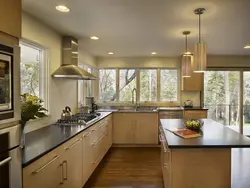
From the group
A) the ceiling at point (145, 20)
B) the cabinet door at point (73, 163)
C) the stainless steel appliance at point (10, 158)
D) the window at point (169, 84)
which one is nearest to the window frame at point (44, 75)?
the ceiling at point (145, 20)

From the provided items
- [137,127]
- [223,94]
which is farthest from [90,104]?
[223,94]

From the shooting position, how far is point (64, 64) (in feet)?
12.5

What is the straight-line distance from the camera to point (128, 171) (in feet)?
12.4

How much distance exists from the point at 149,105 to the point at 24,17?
4.27 m

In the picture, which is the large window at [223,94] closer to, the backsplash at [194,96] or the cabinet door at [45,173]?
the backsplash at [194,96]

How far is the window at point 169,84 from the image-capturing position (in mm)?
6277

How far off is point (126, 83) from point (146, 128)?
5.30 ft

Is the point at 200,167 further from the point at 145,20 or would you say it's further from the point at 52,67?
the point at 52,67

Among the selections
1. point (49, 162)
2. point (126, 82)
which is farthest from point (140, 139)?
point (49, 162)

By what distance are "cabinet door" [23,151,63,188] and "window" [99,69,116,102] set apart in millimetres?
4241

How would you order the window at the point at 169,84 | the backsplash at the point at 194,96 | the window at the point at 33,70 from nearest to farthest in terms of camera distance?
the window at the point at 33,70
the backsplash at the point at 194,96
the window at the point at 169,84

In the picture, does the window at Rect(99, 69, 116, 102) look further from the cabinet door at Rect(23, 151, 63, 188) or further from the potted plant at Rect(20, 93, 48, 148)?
the potted plant at Rect(20, 93, 48, 148)

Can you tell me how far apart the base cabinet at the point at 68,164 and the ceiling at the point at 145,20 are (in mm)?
1577

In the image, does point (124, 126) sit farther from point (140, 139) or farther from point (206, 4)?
point (206, 4)
